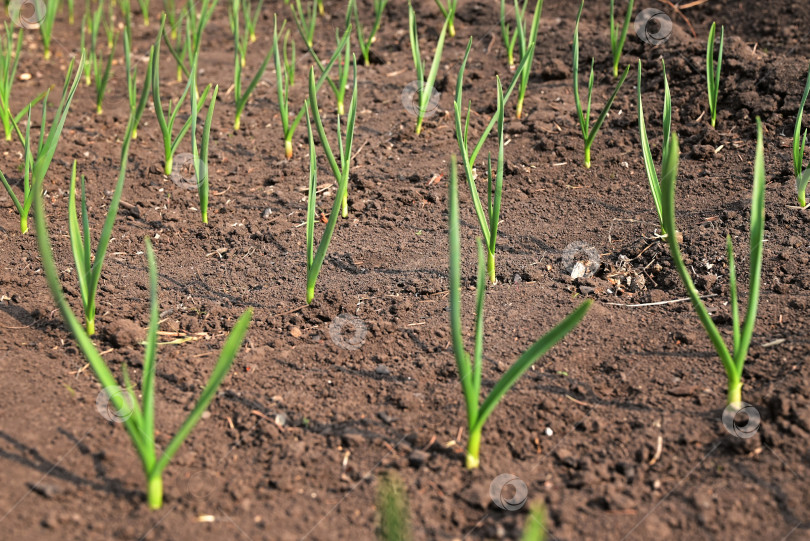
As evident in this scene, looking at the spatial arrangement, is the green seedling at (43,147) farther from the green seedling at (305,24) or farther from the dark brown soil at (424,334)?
the green seedling at (305,24)

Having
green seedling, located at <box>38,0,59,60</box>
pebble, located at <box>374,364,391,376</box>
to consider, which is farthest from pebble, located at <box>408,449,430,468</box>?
green seedling, located at <box>38,0,59,60</box>

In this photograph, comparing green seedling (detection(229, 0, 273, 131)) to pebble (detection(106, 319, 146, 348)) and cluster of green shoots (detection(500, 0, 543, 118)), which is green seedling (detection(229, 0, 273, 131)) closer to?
cluster of green shoots (detection(500, 0, 543, 118))

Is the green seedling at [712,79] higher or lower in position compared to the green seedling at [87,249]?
higher

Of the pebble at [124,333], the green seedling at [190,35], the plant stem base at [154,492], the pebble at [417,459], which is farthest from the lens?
the green seedling at [190,35]

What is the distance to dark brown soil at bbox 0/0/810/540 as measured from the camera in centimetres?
151

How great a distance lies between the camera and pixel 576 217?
2.62m

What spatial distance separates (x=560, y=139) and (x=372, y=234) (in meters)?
0.96

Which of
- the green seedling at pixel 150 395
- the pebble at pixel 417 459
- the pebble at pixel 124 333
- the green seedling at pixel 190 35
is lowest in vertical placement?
the pebble at pixel 124 333

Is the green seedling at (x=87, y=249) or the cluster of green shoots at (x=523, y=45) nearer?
the green seedling at (x=87, y=249)

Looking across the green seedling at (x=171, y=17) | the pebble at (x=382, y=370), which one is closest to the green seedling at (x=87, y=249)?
the pebble at (x=382, y=370)

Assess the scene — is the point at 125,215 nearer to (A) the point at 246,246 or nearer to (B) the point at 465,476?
(A) the point at 246,246

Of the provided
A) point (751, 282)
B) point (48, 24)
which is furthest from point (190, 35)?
point (751, 282)

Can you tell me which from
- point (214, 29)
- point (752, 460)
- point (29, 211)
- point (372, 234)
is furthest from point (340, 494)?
point (214, 29)

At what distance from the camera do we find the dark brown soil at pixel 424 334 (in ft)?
4.94
